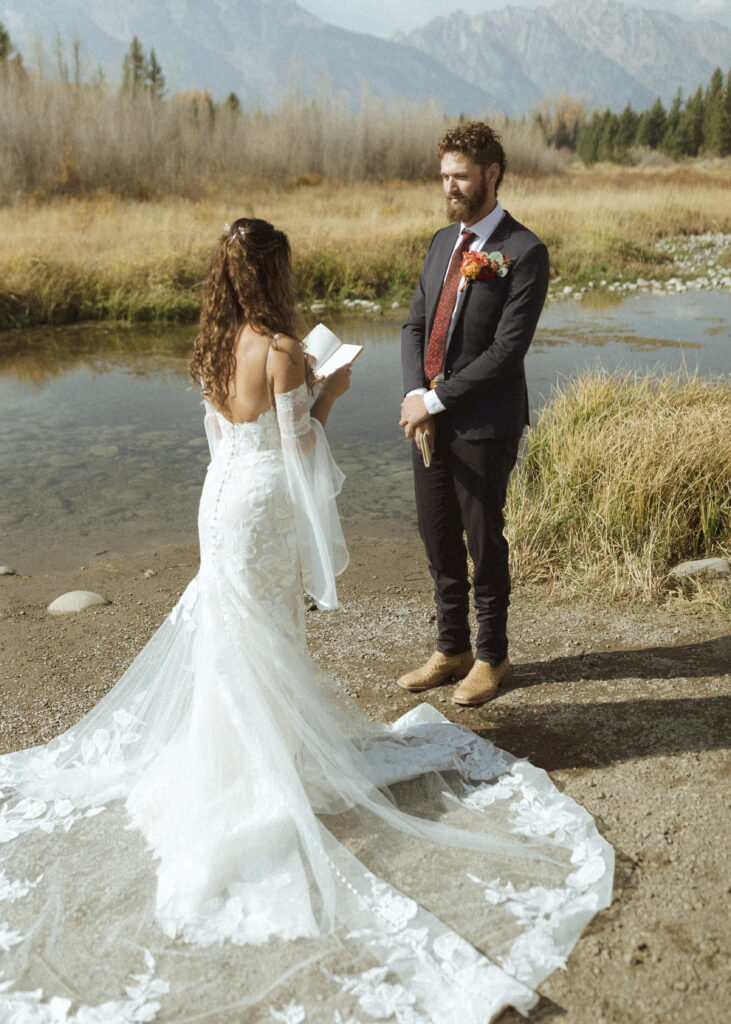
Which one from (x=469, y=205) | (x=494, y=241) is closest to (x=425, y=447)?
(x=494, y=241)

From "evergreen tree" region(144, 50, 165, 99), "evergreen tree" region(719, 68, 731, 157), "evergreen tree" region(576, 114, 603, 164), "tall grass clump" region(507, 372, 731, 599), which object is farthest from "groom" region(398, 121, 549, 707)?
"evergreen tree" region(576, 114, 603, 164)

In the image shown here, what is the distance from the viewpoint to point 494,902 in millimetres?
2562

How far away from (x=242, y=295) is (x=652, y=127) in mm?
68960

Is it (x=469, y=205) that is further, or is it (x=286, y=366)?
(x=469, y=205)

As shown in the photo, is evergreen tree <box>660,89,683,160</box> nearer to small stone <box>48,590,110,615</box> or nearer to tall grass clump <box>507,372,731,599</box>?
tall grass clump <box>507,372,731,599</box>

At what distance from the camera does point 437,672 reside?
4.09 m

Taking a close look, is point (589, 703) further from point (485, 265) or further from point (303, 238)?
point (303, 238)

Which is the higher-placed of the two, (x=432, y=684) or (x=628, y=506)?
A: (x=628, y=506)

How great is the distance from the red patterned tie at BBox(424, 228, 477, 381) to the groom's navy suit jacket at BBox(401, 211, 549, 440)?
0.12 feet

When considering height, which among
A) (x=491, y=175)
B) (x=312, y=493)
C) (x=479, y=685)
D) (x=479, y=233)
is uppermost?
(x=491, y=175)

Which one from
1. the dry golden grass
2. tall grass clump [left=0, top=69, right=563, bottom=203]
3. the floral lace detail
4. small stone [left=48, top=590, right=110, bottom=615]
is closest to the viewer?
the floral lace detail

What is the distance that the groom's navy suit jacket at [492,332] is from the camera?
3537 mm

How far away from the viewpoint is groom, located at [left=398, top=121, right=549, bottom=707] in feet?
11.6

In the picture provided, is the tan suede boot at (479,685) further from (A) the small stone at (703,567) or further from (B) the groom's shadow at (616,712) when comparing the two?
(A) the small stone at (703,567)
